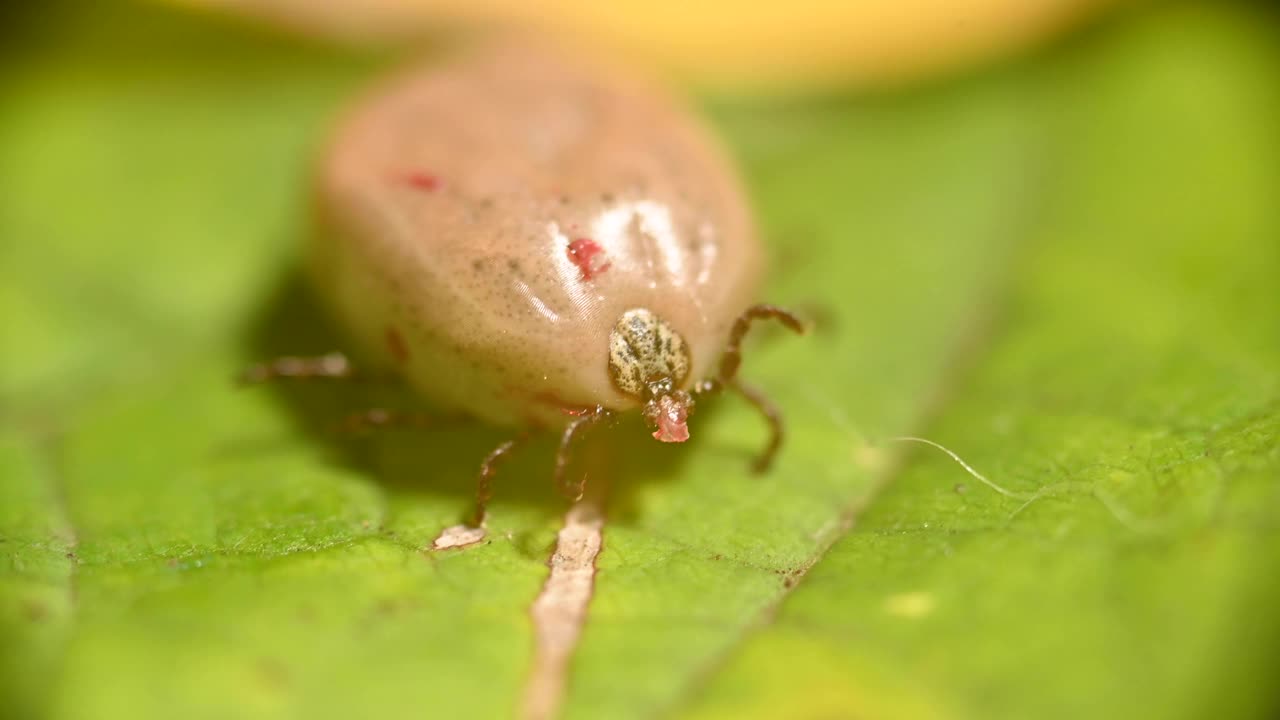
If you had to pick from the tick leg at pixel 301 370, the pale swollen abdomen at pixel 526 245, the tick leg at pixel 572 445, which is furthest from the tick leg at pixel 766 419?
the tick leg at pixel 301 370

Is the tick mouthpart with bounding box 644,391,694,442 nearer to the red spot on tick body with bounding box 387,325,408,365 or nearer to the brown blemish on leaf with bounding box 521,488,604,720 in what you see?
the brown blemish on leaf with bounding box 521,488,604,720

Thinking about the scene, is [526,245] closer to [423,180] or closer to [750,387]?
[423,180]

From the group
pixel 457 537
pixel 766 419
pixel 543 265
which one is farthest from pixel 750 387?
pixel 457 537

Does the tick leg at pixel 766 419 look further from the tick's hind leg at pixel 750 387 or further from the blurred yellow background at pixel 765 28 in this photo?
the blurred yellow background at pixel 765 28

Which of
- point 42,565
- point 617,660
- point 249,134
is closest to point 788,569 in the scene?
point 617,660

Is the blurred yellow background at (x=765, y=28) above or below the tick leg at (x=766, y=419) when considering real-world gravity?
above

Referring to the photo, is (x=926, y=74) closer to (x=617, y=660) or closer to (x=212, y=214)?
(x=212, y=214)

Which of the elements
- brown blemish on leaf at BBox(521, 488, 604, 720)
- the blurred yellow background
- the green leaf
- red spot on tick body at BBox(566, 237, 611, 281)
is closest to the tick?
red spot on tick body at BBox(566, 237, 611, 281)
